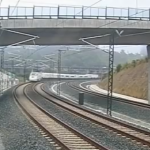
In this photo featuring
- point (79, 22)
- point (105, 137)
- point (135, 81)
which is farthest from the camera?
point (135, 81)

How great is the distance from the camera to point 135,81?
51.6 meters

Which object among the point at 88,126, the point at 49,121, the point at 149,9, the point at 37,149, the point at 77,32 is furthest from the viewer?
the point at 77,32

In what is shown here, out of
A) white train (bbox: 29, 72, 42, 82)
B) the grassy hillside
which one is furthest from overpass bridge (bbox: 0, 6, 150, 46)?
white train (bbox: 29, 72, 42, 82)

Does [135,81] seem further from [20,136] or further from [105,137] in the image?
[20,136]

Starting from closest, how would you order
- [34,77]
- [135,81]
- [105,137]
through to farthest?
[105,137], [135,81], [34,77]

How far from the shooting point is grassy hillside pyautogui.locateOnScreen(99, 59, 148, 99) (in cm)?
4626

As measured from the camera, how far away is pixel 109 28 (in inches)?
1308

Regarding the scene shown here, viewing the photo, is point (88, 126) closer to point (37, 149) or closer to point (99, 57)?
point (37, 149)

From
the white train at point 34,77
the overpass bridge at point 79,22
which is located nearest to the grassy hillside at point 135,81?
the overpass bridge at point 79,22

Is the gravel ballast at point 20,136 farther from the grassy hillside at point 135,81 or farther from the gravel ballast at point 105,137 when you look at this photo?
the grassy hillside at point 135,81

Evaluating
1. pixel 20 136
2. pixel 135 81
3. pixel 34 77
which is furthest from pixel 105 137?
pixel 34 77

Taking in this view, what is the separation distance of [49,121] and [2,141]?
6.57m

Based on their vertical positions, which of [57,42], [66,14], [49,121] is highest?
[66,14]

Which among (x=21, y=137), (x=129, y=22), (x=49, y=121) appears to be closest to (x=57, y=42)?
(x=129, y=22)
